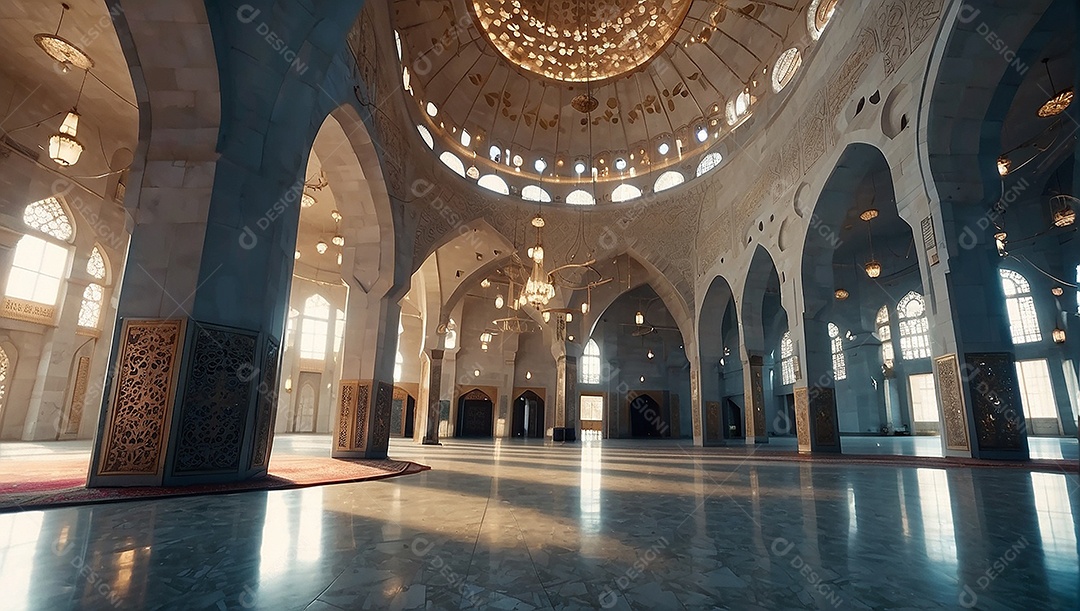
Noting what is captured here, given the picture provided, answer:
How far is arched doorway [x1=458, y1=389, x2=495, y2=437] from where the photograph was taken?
67.0 feet

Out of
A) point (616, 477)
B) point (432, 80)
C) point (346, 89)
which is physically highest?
point (432, 80)

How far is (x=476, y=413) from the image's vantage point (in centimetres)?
2064

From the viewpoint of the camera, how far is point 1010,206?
14.7 meters

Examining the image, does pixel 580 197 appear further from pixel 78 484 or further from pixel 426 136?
pixel 78 484

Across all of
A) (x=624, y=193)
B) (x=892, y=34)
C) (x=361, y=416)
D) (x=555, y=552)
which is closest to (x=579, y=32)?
(x=624, y=193)

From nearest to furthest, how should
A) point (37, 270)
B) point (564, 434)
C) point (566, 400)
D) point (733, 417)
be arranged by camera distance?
point (37, 270)
point (564, 434)
point (566, 400)
point (733, 417)

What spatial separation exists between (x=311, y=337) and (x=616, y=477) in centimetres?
1731

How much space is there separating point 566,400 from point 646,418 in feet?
24.5

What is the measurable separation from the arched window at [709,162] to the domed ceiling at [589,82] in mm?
59

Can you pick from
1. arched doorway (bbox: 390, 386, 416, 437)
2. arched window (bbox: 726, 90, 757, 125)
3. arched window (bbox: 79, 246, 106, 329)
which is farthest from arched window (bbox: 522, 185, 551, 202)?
arched window (bbox: 79, 246, 106, 329)

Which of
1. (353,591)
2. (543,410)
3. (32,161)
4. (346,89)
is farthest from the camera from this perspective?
(543,410)

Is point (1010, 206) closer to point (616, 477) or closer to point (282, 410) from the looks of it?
point (616, 477)

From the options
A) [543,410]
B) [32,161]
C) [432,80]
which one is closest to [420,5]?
[432,80]

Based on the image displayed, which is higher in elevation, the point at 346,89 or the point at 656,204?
the point at 656,204
